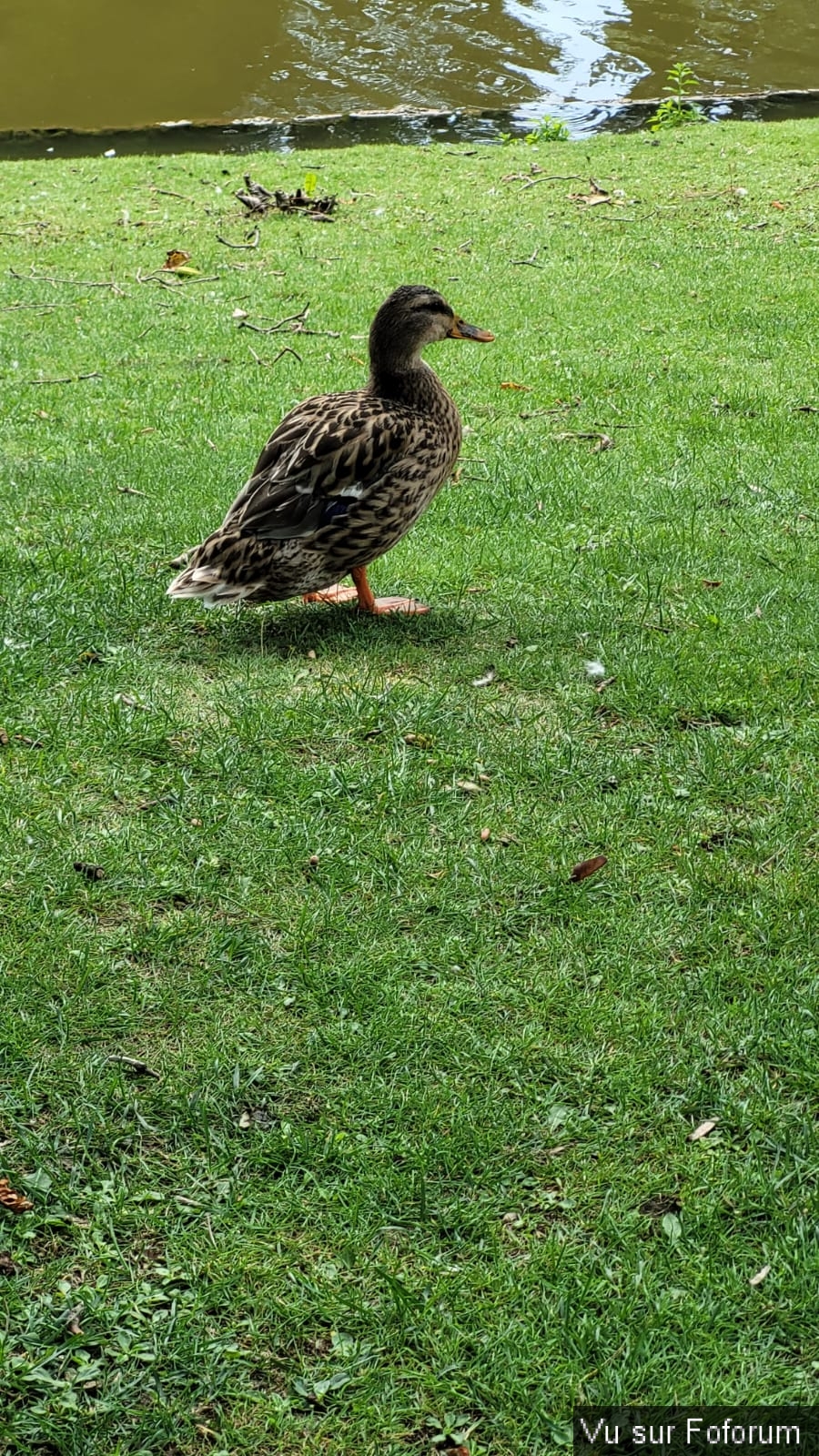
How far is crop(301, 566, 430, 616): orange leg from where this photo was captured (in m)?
5.20

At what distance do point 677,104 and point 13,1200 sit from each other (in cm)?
1741

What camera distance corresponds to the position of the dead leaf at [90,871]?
3.65m

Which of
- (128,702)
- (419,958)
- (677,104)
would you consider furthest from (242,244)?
(419,958)

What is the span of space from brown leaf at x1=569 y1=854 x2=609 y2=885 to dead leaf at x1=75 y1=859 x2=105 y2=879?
1.35 metres

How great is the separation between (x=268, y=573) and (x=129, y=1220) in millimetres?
2756

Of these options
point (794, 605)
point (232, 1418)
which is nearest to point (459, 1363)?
point (232, 1418)

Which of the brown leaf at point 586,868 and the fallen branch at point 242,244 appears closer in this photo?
the brown leaf at point 586,868

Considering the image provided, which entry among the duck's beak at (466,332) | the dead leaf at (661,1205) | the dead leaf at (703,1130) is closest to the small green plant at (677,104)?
the duck's beak at (466,332)

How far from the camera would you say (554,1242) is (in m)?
2.70

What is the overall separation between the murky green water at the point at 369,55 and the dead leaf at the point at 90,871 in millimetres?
16977

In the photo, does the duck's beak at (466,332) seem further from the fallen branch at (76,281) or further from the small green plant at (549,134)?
the small green plant at (549,134)

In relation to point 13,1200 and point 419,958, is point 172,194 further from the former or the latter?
point 13,1200

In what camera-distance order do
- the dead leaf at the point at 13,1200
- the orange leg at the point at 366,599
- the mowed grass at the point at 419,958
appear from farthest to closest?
the orange leg at the point at 366,599 < the dead leaf at the point at 13,1200 < the mowed grass at the point at 419,958

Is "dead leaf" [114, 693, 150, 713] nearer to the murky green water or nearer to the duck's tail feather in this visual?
the duck's tail feather
